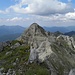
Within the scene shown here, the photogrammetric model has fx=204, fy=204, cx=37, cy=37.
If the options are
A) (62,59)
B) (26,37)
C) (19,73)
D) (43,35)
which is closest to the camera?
(19,73)

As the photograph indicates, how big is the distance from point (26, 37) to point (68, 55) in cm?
3482

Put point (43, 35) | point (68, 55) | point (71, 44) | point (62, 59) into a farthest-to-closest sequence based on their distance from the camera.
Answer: point (43, 35) < point (71, 44) < point (68, 55) < point (62, 59)

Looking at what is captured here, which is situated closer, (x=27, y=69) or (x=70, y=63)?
(x=27, y=69)

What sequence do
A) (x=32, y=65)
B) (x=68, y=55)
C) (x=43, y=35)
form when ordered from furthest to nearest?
(x=43, y=35), (x=68, y=55), (x=32, y=65)

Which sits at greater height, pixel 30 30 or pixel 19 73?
pixel 30 30

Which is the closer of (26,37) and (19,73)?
(19,73)

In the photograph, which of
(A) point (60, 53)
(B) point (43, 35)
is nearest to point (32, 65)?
(A) point (60, 53)

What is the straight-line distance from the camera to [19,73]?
37.7 metres

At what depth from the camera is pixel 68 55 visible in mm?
47812

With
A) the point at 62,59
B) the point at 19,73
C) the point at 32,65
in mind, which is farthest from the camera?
the point at 62,59

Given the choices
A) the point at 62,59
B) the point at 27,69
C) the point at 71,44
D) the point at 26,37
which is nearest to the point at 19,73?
the point at 27,69

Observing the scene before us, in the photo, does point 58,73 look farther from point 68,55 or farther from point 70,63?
point 68,55

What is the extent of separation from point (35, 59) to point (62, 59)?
20.3 ft

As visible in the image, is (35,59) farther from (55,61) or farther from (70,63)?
(70,63)
